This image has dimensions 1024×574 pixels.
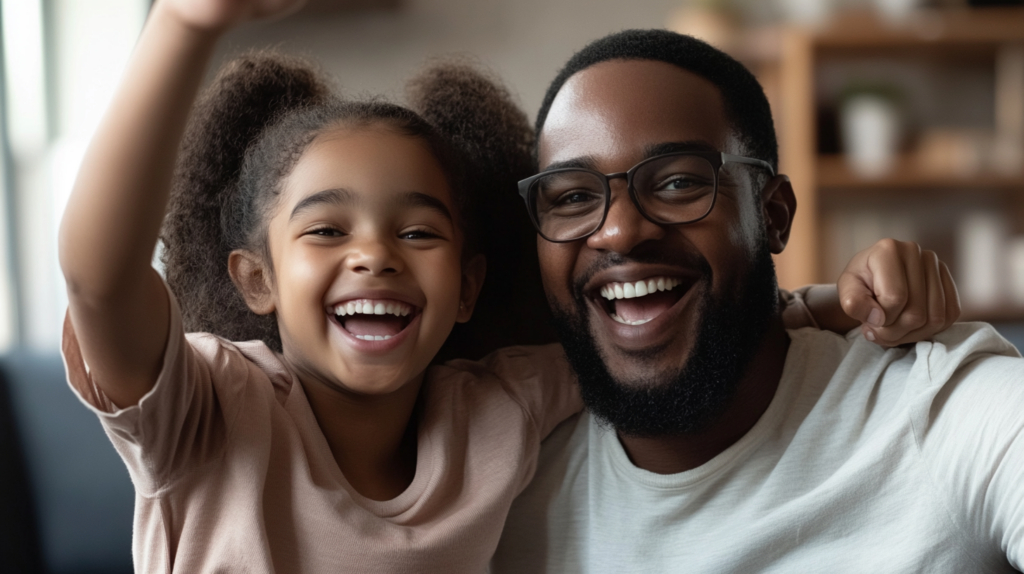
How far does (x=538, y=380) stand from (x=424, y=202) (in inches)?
13.6

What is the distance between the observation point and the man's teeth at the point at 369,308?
118cm

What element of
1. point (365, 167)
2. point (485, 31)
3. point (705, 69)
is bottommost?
point (365, 167)

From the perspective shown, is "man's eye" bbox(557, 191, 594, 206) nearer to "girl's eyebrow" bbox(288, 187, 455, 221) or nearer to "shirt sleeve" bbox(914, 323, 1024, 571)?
"girl's eyebrow" bbox(288, 187, 455, 221)

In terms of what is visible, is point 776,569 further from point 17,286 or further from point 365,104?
point 17,286

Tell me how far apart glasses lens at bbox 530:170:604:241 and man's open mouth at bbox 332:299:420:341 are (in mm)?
245

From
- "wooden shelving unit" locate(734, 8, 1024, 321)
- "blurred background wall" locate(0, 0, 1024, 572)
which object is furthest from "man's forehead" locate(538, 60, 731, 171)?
"wooden shelving unit" locate(734, 8, 1024, 321)

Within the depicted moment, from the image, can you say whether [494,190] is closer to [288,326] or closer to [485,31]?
[288,326]

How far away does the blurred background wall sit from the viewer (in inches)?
140

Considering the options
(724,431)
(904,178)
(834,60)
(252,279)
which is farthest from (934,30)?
(252,279)

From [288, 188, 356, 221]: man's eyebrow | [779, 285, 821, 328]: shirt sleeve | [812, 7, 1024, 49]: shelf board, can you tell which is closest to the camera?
[288, 188, 356, 221]: man's eyebrow

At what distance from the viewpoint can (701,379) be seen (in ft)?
4.14

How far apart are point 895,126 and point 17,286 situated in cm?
375

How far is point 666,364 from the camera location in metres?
1.28

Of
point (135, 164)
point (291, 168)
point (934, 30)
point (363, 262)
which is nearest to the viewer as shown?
point (135, 164)
